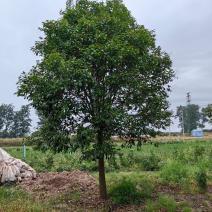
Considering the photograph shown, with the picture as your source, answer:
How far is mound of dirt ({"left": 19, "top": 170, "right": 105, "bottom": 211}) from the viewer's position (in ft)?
23.4

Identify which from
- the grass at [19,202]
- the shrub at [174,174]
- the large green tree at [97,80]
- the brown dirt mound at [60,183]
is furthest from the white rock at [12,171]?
the shrub at [174,174]

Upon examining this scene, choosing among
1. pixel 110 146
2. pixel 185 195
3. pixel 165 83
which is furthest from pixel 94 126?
pixel 185 195

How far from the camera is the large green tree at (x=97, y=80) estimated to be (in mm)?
5543

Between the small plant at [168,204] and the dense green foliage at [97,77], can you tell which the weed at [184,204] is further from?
the dense green foliage at [97,77]

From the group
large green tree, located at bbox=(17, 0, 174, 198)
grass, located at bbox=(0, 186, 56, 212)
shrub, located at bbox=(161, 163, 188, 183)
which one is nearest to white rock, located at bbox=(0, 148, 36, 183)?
grass, located at bbox=(0, 186, 56, 212)

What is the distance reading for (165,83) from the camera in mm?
6977

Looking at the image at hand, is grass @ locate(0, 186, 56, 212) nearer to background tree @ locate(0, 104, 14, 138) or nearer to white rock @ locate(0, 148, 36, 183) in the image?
white rock @ locate(0, 148, 36, 183)

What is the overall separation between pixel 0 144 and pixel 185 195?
40391 millimetres

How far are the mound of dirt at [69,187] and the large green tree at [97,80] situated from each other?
23.3 inches

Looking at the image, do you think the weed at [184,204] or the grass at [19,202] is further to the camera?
the weed at [184,204]

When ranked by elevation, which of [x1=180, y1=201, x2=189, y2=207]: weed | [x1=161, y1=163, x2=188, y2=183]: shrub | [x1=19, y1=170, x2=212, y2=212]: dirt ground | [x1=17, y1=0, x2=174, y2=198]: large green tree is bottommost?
[x1=180, y1=201, x2=189, y2=207]: weed

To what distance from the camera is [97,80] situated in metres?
6.25

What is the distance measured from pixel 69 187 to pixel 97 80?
420 cm

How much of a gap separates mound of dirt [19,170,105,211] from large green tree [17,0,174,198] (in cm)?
59
